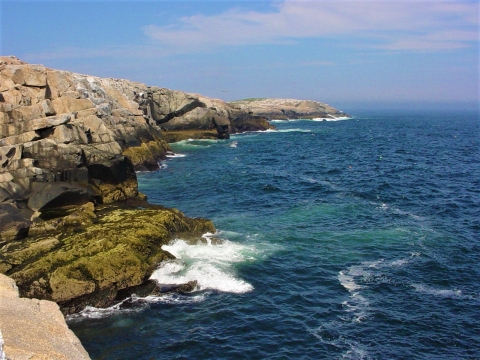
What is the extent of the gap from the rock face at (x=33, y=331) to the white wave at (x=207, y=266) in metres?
10.7

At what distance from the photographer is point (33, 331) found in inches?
542

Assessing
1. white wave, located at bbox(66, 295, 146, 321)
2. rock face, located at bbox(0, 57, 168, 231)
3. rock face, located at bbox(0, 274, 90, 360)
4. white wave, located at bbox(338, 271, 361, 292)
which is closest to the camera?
rock face, located at bbox(0, 274, 90, 360)

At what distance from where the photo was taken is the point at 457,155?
82.9 metres

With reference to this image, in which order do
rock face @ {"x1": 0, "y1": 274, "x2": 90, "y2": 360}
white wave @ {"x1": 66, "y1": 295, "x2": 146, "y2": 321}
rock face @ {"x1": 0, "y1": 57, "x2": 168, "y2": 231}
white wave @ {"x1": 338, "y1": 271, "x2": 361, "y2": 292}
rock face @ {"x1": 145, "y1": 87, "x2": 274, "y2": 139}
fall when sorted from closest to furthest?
rock face @ {"x1": 0, "y1": 274, "x2": 90, "y2": 360}, white wave @ {"x1": 66, "y1": 295, "x2": 146, "y2": 321}, white wave @ {"x1": 338, "y1": 271, "x2": 361, "y2": 292}, rock face @ {"x1": 0, "y1": 57, "x2": 168, "y2": 231}, rock face @ {"x1": 145, "y1": 87, "x2": 274, "y2": 139}

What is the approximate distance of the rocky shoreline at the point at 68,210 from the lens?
25.1 meters

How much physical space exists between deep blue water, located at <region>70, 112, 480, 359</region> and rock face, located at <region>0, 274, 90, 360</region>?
16.1ft

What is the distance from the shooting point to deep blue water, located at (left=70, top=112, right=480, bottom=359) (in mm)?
21406

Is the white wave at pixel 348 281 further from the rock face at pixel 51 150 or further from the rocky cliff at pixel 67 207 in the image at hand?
the rock face at pixel 51 150

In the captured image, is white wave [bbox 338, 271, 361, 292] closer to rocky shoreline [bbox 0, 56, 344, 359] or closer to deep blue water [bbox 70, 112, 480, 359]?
deep blue water [bbox 70, 112, 480, 359]

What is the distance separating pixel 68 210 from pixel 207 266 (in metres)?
12.1

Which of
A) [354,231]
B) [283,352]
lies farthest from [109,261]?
[354,231]

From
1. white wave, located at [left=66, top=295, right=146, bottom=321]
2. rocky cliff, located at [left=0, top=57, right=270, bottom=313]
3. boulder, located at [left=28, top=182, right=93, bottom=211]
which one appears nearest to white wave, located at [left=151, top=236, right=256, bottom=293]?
rocky cliff, located at [left=0, top=57, right=270, bottom=313]

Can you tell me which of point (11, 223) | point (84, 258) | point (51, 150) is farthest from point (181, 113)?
point (84, 258)

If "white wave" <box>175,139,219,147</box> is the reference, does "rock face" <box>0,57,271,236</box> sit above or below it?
above
